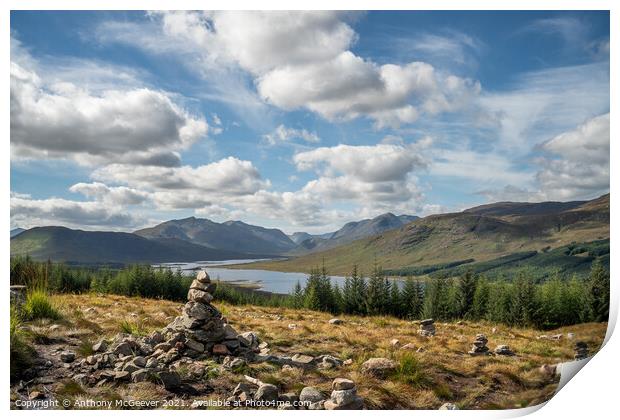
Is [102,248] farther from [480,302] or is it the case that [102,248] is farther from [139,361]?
[480,302]

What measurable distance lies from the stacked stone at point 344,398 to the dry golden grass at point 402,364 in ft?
0.85

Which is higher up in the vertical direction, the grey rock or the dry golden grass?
the grey rock

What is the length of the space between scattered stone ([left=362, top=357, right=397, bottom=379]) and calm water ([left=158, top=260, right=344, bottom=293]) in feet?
13.6

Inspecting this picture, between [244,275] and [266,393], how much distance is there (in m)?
7.36

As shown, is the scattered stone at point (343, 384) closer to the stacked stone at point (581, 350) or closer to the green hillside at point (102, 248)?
the stacked stone at point (581, 350)

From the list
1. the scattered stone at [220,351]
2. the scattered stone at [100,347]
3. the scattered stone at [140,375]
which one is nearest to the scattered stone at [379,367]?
the scattered stone at [220,351]

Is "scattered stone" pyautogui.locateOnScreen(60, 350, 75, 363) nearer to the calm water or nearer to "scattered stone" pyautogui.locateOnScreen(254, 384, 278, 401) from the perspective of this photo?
the calm water

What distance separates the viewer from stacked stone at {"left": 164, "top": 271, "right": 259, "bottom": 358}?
7723 mm

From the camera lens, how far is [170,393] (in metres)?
6.68

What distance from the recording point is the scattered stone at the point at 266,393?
6770 millimetres

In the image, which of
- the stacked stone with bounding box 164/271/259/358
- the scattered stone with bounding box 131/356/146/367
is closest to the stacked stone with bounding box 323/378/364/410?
the stacked stone with bounding box 164/271/259/358

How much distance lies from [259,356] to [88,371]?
9.99 ft

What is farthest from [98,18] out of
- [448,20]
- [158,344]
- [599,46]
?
[599,46]

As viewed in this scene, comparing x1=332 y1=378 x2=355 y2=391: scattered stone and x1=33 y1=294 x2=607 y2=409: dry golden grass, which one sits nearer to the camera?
x1=332 y1=378 x2=355 y2=391: scattered stone
